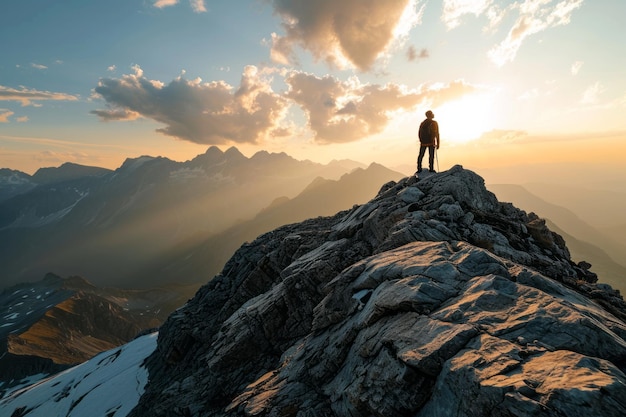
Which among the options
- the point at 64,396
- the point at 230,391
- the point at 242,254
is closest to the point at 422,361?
the point at 230,391

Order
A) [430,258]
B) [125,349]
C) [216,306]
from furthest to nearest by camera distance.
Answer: [125,349] → [216,306] → [430,258]

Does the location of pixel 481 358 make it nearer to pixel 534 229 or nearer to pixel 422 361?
pixel 422 361

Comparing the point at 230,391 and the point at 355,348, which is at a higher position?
the point at 355,348

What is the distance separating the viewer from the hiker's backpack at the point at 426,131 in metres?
31.0

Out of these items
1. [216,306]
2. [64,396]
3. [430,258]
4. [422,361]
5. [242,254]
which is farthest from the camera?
[64,396]

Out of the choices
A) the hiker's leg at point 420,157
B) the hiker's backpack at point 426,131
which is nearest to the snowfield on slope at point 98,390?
the hiker's leg at point 420,157

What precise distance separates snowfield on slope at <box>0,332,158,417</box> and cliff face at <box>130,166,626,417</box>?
16834 mm

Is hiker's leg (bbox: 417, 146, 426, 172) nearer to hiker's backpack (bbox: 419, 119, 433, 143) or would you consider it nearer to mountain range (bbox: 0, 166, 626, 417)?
hiker's backpack (bbox: 419, 119, 433, 143)

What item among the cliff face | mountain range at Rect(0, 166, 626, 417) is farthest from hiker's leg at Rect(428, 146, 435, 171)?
the cliff face

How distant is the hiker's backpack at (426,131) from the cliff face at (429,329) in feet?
12.6

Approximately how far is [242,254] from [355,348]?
129 feet

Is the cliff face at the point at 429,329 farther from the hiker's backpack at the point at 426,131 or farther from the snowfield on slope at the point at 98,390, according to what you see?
the snowfield on slope at the point at 98,390

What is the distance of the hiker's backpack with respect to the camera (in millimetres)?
30953

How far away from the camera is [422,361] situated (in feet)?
35.3
